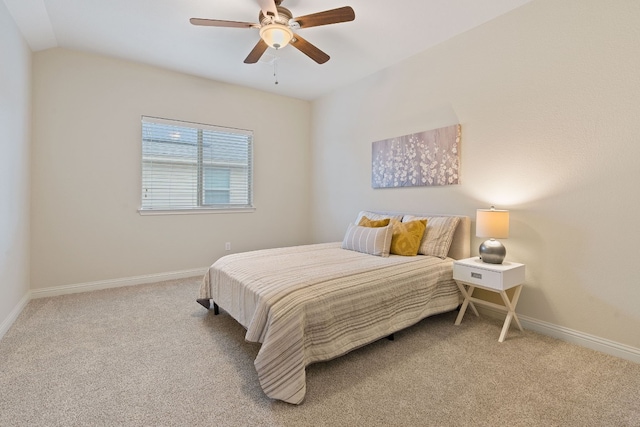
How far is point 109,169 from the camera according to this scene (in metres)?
3.59

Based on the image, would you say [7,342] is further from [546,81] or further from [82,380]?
[546,81]

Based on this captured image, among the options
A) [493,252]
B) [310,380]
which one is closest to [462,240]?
[493,252]

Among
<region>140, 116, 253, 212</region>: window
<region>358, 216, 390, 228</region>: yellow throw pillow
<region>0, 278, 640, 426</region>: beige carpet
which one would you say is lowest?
<region>0, 278, 640, 426</region>: beige carpet

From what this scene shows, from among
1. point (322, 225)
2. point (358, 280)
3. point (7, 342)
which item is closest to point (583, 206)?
point (358, 280)

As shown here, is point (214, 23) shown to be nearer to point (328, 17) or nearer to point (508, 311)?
point (328, 17)

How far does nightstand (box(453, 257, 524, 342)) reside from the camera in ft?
7.54

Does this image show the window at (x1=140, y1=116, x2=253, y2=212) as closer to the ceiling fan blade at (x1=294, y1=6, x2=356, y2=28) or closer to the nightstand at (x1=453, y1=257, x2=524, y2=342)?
the ceiling fan blade at (x1=294, y1=6, x2=356, y2=28)

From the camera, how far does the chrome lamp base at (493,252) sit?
2447mm

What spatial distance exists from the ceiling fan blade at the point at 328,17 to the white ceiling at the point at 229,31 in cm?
38

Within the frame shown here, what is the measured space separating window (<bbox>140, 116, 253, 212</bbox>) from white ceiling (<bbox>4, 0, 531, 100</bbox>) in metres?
0.81

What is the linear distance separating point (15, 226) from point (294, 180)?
3.40m

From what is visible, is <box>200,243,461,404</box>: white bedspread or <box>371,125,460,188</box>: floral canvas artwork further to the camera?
<box>371,125,460,188</box>: floral canvas artwork

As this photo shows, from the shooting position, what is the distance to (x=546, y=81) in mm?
2453

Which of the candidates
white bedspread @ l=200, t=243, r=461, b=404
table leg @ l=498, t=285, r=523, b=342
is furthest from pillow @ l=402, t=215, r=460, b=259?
table leg @ l=498, t=285, r=523, b=342
